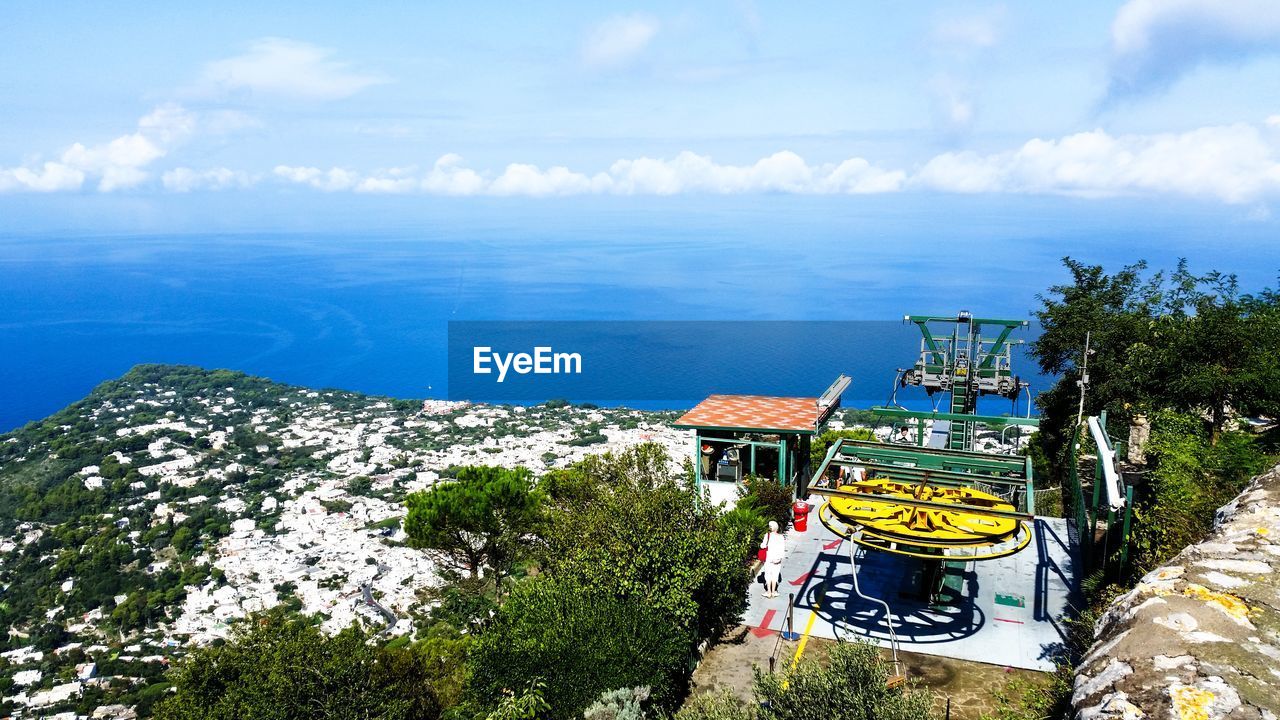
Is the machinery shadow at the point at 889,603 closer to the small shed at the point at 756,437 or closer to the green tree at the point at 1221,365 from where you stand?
the small shed at the point at 756,437

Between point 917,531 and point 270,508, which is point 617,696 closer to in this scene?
point 917,531

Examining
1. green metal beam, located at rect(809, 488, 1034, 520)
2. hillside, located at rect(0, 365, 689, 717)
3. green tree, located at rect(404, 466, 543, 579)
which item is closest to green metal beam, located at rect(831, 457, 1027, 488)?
green metal beam, located at rect(809, 488, 1034, 520)

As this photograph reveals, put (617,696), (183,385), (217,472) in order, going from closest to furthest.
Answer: (617,696) → (217,472) → (183,385)

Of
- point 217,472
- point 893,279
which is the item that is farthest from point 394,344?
point 893,279

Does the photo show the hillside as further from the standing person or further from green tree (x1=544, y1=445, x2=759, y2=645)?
the standing person

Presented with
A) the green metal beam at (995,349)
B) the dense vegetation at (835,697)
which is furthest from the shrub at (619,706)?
the green metal beam at (995,349)
